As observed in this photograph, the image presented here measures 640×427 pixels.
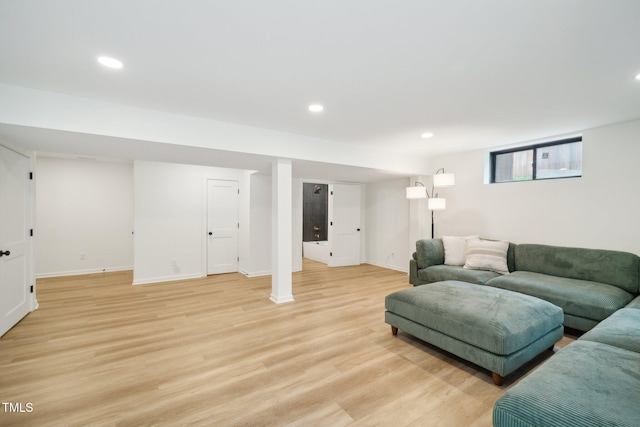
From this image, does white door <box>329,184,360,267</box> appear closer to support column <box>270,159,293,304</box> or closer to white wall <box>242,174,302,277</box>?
white wall <box>242,174,302,277</box>

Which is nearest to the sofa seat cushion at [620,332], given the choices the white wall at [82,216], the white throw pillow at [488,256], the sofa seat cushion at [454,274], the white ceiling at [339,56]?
the sofa seat cushion at [454,274]

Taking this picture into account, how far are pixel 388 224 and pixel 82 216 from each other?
22.0 ft

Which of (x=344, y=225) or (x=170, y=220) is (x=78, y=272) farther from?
(x=344, y=225)

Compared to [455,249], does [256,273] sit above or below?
below

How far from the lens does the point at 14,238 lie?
322 centimetres

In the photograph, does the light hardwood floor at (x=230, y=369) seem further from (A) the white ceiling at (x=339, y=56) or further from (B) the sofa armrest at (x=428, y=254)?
(A) the white ceiling at (x=339, y=56)

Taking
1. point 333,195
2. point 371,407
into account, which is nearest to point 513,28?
point 371,407

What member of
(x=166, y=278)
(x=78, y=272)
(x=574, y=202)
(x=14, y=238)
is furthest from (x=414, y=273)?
(x=78, y=272)

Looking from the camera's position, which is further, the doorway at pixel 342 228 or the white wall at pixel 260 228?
the doorway at pixel 342 228

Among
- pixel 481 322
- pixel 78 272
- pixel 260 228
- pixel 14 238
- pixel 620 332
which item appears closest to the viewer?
pixel 620 332

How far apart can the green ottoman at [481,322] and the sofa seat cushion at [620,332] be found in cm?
35

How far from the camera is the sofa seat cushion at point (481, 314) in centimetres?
215

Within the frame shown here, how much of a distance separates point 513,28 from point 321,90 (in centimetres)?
149

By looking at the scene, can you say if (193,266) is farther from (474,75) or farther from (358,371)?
(474,75)
